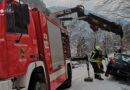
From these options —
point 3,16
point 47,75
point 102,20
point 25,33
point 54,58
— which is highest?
point 102,20

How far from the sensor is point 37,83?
3721 millimetres

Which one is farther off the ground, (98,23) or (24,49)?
(98,23)

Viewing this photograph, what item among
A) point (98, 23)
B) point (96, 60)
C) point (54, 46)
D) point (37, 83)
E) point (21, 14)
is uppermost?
point (98, 23)

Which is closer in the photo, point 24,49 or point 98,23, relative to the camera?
point 24,49

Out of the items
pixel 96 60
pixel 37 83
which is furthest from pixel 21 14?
pixel 96 60

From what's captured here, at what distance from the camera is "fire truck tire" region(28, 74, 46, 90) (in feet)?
11.6

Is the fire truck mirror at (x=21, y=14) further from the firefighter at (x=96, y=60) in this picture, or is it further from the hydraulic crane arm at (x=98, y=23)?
the hydraulic crane arm at (x=98, y=23)

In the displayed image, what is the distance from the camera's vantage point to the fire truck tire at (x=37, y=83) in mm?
3536

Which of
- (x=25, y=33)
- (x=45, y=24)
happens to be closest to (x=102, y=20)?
(x=45, y=24)

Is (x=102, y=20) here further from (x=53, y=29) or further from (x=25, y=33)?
(x=25, y=33)

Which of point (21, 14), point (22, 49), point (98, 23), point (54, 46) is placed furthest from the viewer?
point (98, 23)

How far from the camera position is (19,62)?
116 inches

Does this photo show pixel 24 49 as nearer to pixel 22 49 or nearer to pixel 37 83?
pixel 22 49

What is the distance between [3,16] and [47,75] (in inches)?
80.2
